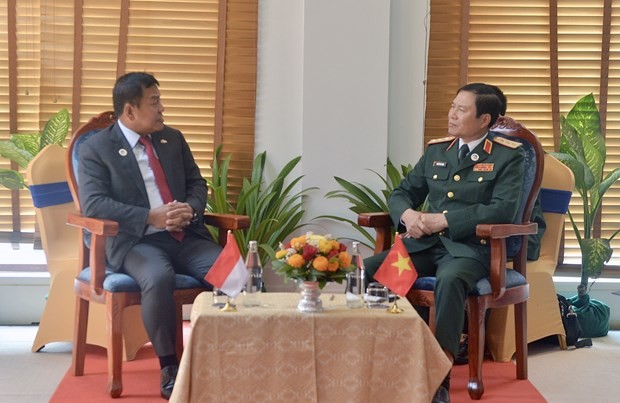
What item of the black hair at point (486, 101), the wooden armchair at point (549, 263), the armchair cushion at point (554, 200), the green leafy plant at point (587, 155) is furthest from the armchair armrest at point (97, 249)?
the green leafy plant at point (587, 155)

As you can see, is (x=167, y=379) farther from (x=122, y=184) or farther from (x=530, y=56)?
(x=530, y=56)

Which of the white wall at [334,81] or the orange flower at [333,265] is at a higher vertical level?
the white wall at [334,81]

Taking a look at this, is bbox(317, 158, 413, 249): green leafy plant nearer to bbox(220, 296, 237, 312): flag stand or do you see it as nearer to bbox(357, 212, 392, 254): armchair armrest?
bbox(357, 212, 392, 254): armchair armrest

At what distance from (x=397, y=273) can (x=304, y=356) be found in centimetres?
46

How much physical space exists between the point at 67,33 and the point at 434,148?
2191 mm

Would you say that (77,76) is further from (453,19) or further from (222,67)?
(453,19)

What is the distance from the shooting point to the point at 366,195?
4914 mm

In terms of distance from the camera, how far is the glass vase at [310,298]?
313 centimetres

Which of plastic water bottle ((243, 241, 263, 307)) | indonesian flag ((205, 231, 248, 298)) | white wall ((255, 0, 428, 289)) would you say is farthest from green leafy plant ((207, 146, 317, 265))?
indonesian flag ((205, 231, 248, 298))

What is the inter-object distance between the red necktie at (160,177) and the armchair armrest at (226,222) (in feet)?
0.55

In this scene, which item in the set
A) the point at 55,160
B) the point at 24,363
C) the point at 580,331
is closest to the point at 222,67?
the point at 55,160

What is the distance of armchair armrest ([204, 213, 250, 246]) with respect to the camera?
4.04 metres

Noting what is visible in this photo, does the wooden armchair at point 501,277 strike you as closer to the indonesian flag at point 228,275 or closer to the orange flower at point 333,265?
the orange flower at point 333,265

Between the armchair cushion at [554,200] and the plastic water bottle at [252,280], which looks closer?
the plastic water bottle at [252,280]
